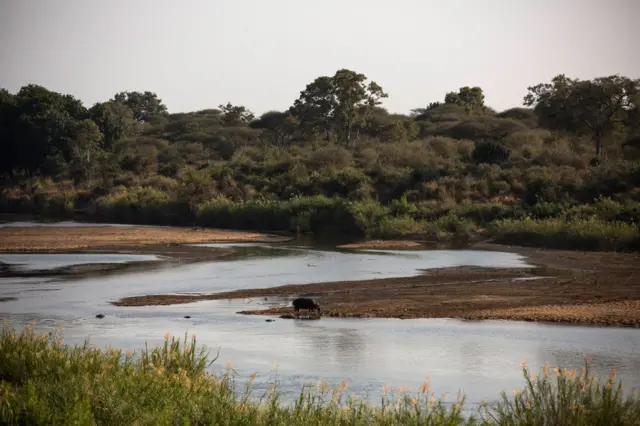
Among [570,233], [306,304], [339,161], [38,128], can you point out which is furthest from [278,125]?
[306,304]

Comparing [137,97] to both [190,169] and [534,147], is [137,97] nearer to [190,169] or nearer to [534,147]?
[190,169]

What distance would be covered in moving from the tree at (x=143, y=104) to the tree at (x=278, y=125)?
43.1 metres

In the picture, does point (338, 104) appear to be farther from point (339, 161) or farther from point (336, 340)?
point (336, 340)

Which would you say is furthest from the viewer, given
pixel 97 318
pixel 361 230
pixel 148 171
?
pixel 148 171

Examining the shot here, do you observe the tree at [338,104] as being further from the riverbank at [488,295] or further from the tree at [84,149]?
the riverbank at [488,295]

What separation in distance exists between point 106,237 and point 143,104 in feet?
330

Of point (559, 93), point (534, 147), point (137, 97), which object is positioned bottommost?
point (534, 147)

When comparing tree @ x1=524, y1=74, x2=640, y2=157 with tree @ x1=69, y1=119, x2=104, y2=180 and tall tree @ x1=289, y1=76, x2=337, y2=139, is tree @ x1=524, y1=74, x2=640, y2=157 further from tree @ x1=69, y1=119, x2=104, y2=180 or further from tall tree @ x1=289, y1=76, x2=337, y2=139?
tree @ x1=69, y1=119, x2=104, y2=180

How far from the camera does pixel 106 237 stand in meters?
48.7

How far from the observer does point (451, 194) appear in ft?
179

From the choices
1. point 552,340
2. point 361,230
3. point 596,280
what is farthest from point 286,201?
point 552,340

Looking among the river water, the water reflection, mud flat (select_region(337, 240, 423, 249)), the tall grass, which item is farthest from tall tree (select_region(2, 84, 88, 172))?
the water reflection

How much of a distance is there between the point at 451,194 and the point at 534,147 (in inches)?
495

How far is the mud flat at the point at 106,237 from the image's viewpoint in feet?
143
